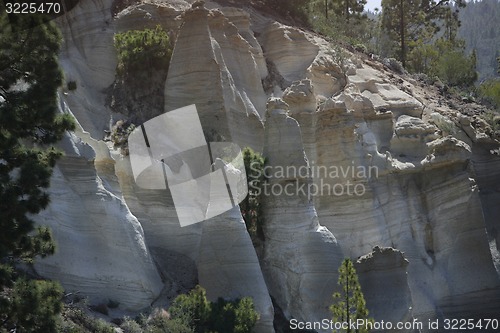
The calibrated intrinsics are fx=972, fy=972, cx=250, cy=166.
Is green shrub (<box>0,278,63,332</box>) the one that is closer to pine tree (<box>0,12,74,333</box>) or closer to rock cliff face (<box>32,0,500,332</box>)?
pine tree (<box>0,12,74,333</box>)

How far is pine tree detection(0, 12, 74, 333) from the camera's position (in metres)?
17.0

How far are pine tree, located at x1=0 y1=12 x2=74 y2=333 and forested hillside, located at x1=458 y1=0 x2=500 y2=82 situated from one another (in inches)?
3058

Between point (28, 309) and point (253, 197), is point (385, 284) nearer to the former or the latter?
point (253, 197)

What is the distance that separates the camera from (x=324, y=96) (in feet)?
105

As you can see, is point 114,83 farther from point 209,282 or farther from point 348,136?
point 209,282

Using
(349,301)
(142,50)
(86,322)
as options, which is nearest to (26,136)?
(86,322)

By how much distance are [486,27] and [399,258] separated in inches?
4268

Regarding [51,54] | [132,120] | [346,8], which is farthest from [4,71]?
[346,8]

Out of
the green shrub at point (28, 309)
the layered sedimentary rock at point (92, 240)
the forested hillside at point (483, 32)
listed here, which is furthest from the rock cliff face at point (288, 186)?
the forested hillside at point (483, 32)

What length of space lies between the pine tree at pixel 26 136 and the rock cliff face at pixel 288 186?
3.92 m

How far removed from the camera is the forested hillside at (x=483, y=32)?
10438 cm

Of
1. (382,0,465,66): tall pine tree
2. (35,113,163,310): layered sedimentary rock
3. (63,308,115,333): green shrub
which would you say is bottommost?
(63,308,115,333): green shrub

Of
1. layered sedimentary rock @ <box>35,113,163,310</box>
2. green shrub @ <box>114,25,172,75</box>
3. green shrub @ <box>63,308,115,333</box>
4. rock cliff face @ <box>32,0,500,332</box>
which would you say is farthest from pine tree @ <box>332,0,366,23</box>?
green shrub @ <box>63,308,115,333</box>

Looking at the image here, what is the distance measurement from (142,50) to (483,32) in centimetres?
10024
